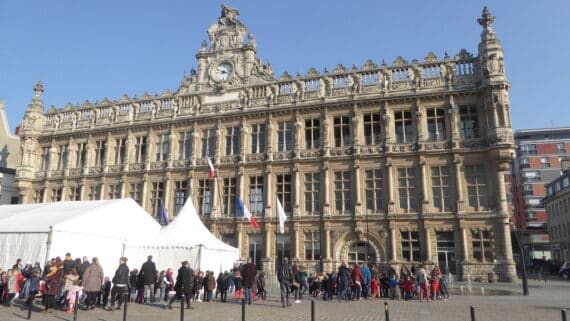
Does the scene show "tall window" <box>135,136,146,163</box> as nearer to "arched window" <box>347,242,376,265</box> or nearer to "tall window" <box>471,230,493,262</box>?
"arched window" <box>347,242,376,265</box>

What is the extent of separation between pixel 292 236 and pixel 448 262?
33.7 ft

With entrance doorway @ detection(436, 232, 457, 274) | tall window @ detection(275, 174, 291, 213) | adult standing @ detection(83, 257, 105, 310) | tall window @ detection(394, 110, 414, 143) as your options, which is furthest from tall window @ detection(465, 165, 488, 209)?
adult standing @ detection(83, 257, 105, 310)

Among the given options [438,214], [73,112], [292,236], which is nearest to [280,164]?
[292,236]

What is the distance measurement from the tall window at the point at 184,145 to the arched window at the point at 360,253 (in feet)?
49.3

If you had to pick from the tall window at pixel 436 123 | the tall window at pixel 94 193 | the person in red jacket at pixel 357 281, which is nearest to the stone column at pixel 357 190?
the tall window at pixel 436 123

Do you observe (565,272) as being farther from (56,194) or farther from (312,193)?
(56,194)

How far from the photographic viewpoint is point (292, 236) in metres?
29.2

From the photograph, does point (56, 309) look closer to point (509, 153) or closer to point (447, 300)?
point (447, 300)

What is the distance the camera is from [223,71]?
113 ft

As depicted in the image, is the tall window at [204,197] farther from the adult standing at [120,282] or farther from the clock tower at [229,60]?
the adult standing at [120,282]

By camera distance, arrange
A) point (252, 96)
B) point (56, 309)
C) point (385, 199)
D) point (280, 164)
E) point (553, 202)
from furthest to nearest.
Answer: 1. point (553, 202)
2. point (252, 96)
3. point (280, 164)
4. point (385, 199)
5. point (56, 309)

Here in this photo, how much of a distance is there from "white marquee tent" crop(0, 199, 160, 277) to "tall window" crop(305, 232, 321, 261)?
11641mm

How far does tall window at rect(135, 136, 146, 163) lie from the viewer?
3547 cm

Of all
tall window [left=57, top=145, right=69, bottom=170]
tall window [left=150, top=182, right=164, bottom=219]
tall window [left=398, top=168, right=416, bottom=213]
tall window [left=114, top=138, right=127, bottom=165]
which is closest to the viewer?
tall window [left=398, top=168, right=416, bottom=213]
